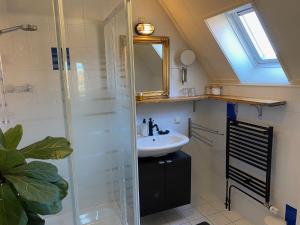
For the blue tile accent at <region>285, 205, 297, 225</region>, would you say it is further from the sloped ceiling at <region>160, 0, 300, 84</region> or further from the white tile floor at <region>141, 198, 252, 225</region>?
the sloped ceiling at <region>160, 0, 300, 84</region>

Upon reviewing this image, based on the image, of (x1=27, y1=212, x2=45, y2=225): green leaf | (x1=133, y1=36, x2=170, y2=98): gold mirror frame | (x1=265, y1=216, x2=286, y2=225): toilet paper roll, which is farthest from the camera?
(x1=133, y1=36, x2=170, y2=98): gold mirror frame

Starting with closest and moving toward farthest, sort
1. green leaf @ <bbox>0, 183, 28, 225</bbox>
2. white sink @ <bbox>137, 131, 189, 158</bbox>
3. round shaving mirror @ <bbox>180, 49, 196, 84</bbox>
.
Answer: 1. green leaf @ <bbox>0, 183, 28, 225</bbox>
2. white sink @ <bbox>137, 131, 189, 158</bbox>
3. round shaving mirror @ <bbox>180, 49, 196, 84</bbox>

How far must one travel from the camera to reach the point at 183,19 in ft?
7.57

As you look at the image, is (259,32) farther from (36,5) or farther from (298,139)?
(36,5)

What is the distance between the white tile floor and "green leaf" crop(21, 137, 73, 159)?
5.69 ft

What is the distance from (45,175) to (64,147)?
14cm

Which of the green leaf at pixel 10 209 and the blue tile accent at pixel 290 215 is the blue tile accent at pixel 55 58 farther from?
the blue tile accent at pixel 290 215

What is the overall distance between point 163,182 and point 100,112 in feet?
2.97

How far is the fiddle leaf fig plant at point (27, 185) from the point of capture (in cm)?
81

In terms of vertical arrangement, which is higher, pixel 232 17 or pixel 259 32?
pixel 232 17

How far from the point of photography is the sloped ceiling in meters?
1.53

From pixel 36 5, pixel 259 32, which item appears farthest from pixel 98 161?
pixel 259 32

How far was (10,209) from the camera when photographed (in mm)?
802

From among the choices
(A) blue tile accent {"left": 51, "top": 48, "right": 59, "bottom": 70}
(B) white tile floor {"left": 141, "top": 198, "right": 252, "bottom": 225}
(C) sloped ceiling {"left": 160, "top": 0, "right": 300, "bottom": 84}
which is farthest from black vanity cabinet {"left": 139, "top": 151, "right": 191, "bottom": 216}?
(A) blue tile accent {"left": 51, "top": 48, "right": 59, "bottom": 70}
